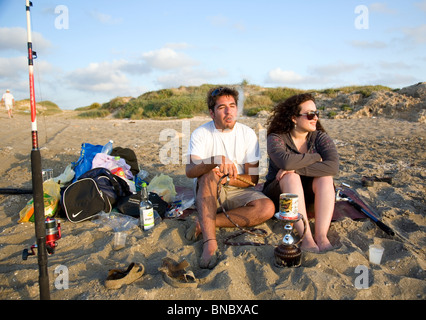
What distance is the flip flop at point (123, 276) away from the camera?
225cm

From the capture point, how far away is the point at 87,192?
3.75 metres

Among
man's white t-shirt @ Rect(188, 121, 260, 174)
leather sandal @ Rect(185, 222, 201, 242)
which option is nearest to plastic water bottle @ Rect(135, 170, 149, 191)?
man's white t-shirt @ Rect(188, 121, 260, 174)

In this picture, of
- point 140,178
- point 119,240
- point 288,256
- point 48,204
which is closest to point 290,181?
point 288,256

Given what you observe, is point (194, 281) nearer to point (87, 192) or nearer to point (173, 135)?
point (87, 192)

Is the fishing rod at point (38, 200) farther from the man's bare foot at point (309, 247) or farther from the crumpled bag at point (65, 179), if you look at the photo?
the crumpled bag at point (65, 179)

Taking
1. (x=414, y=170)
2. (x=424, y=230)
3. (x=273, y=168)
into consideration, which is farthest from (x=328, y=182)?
(x=414, y=170)

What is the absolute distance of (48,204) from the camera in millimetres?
3721

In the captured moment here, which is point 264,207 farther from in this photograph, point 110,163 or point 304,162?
point 110,163

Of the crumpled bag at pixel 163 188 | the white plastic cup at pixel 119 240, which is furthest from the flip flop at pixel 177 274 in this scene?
the crumpled bag at pixel 163 188

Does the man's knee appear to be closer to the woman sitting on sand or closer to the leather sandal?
the woman sitting on sand

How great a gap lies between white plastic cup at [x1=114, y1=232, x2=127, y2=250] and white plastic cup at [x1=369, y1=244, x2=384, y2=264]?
2136 millimetres

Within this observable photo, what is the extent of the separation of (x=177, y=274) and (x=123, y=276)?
389 mm

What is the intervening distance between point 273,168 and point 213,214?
2.98ft

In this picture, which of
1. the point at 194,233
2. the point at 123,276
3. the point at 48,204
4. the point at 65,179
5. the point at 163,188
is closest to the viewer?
the point at 123,276
